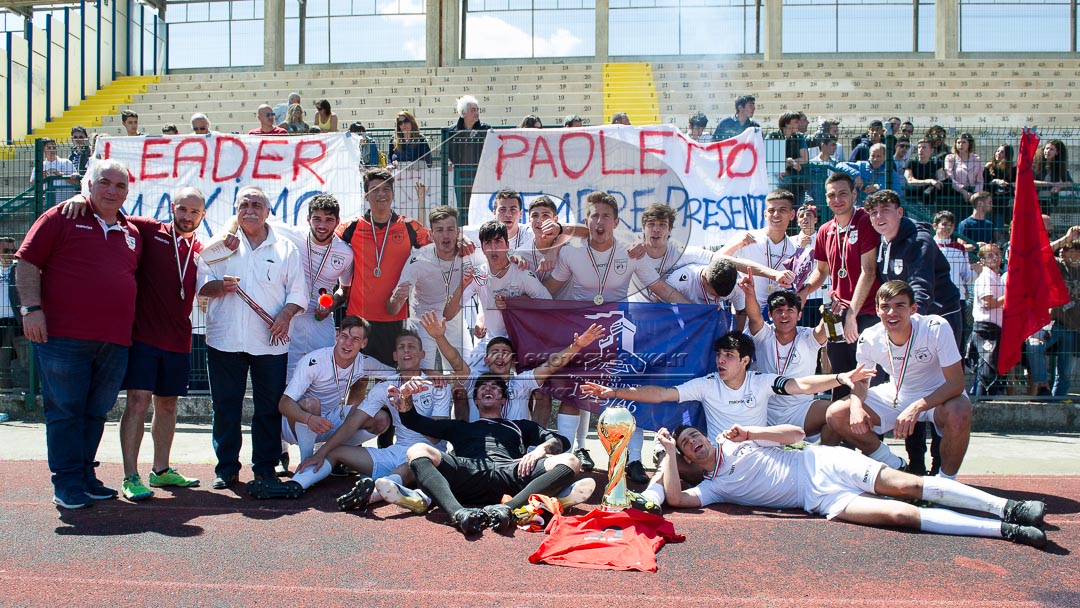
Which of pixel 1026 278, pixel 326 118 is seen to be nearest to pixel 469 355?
pixel 1026 278

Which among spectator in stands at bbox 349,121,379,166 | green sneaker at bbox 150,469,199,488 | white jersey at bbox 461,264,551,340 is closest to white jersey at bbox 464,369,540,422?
white jersey at bbox 461,264,551,340

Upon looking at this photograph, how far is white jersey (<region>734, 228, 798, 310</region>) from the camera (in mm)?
7066

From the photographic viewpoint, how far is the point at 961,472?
21.5 feet

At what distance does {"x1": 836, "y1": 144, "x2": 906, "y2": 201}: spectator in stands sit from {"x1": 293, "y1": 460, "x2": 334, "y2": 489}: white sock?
18.7 feet

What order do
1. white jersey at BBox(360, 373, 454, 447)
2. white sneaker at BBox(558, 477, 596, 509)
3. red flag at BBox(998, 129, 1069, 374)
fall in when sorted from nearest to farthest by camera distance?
white sneaker at BBox(558, 477, 596, 509) < white jersey at BBox(360, 373, 454, 447) < red flag at BBox(998, 129, 1069, 374)

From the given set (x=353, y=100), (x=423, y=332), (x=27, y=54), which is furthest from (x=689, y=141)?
(x=27, y=54)

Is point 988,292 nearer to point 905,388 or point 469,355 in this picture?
point 905,388

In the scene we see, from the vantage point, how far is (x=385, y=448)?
20.0 feet

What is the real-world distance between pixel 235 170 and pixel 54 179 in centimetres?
199

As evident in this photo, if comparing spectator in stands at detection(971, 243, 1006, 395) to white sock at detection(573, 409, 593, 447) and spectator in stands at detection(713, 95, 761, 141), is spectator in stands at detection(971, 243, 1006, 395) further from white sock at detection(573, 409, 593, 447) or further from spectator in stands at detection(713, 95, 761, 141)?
white sock at detection(573, 409, 593, 447)

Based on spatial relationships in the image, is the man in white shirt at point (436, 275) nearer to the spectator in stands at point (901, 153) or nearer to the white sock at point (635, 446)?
the white sock at point (635, 446)

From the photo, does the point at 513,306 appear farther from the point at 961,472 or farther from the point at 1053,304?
the point at 1053,304

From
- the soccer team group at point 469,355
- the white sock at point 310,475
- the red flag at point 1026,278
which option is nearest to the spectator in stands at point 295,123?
the soccer team group at point 469,355

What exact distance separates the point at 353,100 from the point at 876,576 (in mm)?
18579
